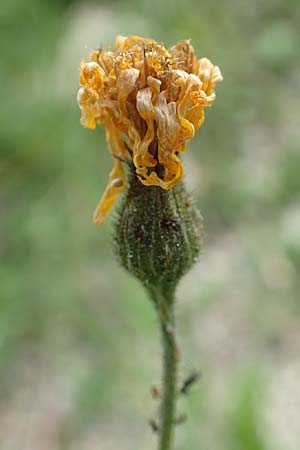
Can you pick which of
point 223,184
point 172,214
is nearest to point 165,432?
point 172,214

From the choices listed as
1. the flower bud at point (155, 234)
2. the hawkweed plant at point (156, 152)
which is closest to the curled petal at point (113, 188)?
the hawkweed plant at point (156, 152)

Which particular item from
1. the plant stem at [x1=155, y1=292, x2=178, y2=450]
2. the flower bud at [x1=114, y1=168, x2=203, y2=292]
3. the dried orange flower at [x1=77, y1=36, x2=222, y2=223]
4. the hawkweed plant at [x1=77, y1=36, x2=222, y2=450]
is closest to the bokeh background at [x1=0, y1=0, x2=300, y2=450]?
the plant stem at [x1=155, y1=292, x2=178, y2=450]

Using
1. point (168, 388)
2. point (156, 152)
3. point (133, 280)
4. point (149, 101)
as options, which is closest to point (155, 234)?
point (156, 152)

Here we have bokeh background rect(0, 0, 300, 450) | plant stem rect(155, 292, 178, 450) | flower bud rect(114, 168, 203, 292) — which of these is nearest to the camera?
flower bud rect(114, 168, 203, 292)

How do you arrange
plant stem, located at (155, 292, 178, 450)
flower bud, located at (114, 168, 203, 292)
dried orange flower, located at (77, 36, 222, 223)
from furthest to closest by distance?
plant stem, located at (155, 292, 178, 450)
flower bud, located at (114, 168, 203, 292)
dried orange flower, located at (77, 36, 222, 223)

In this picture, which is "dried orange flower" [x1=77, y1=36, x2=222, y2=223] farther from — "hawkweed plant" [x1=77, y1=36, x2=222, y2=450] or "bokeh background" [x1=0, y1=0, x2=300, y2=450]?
"bokeh background" [x1=0, y1=0, x2=300, y2=450]

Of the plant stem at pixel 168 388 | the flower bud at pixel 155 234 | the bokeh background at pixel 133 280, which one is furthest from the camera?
the bokeh background at pixel 133 280

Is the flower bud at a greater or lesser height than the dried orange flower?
lesser

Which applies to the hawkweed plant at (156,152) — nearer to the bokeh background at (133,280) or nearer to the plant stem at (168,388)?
the plant stem at (168,388)
